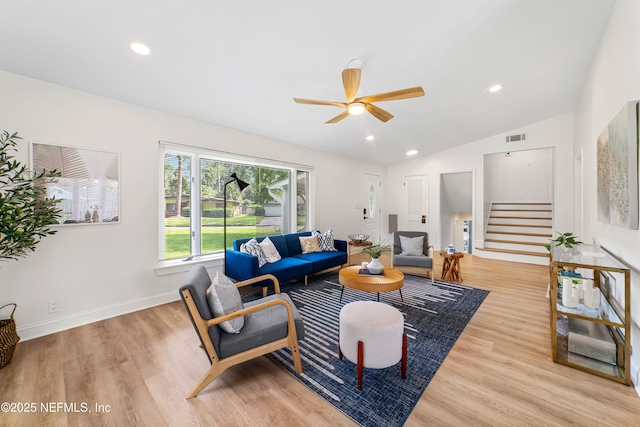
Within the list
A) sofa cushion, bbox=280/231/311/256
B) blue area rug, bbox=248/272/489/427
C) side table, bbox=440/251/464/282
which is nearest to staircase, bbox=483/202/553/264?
side table, bbox=440/251/464/282

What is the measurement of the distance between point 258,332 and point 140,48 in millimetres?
2634

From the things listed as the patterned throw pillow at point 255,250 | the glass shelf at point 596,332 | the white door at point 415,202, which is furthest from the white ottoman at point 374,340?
the white door at point 415,202

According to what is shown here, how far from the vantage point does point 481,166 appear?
243 inches

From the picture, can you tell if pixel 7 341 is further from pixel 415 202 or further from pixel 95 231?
pixel 415 202

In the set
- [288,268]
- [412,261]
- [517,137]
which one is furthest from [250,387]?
[517,137]

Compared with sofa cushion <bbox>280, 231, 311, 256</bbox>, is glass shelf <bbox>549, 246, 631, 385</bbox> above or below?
below

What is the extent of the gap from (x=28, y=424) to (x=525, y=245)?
7981 mm

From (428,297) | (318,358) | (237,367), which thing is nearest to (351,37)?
(318,358)

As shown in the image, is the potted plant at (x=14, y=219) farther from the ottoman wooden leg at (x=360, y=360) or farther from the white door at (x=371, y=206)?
the white door at (x=371, y=206)

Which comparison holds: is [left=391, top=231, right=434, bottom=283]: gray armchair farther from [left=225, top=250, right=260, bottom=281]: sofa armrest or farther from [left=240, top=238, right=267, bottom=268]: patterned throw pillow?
[left=225, top=250, right=260, bottom=281]: sofa armrest

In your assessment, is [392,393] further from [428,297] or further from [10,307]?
[10,307]

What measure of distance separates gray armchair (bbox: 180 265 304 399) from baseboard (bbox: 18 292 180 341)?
181cm

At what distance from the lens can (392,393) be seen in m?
1.76

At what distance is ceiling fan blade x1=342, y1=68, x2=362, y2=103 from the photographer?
7.00ft
